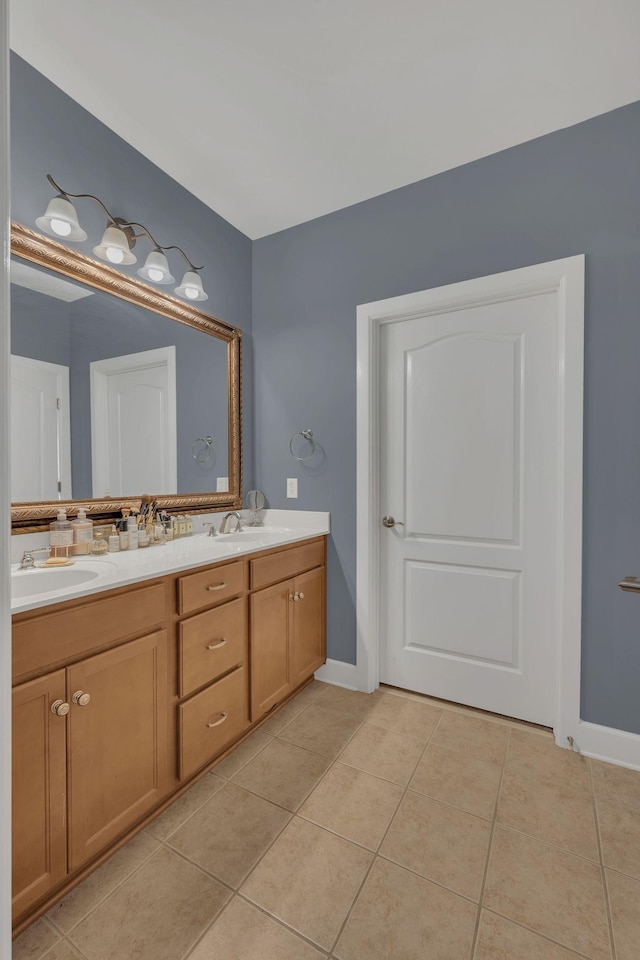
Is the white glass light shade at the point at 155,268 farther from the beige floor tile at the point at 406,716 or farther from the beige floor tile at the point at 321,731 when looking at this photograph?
the beige floor tile at the point at 406,716

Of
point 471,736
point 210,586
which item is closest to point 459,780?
point 471,736

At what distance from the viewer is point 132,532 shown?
70.9 inches

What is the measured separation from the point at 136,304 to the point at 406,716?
2314mm

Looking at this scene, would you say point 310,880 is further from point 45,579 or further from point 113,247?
point 113,247

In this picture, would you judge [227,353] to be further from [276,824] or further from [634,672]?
[634,672]

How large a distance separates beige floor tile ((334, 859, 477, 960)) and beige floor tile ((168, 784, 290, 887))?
1.11 ft

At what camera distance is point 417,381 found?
2.18m

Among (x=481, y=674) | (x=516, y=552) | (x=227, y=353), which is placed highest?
(x=227, y=353)

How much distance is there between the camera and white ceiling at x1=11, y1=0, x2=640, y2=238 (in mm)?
1386

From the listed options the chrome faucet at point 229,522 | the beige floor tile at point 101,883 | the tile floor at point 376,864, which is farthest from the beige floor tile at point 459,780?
the chrome faucet at point 229,522

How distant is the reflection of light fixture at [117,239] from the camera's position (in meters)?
1.56

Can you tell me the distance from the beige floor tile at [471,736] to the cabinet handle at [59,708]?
1479mm

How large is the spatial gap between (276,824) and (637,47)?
2.91m

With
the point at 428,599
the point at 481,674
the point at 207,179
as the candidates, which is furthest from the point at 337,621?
the point at 207,179
